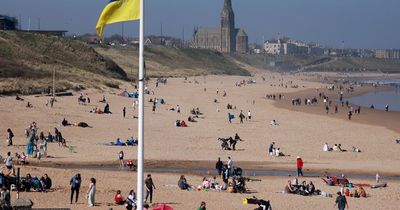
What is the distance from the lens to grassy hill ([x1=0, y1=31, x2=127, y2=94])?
5891 centimetres

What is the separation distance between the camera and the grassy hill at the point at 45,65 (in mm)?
58906

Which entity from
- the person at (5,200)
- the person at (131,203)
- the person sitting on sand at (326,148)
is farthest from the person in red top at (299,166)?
the person at (5,200)

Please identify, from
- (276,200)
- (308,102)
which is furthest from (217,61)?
(276,200)

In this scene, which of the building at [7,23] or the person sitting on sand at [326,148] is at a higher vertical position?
the building at [7,23]

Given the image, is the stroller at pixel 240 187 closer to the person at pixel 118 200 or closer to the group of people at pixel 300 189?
the group of people at pixel 300 189

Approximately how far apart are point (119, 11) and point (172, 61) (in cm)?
15026

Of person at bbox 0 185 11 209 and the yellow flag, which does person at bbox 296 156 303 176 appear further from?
the yellow flag

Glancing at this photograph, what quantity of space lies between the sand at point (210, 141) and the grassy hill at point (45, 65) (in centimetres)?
607

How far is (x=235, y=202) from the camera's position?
20250 millimetres

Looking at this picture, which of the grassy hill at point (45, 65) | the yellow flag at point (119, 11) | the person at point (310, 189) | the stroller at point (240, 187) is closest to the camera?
the yellow flag at point (119, 11)

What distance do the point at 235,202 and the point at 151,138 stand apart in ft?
53.0

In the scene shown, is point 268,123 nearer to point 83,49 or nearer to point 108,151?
point 108,151

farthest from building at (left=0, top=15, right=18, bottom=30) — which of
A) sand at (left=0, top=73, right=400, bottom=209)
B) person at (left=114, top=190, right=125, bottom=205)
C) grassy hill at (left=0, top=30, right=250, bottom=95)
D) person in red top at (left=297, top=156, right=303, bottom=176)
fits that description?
person at (left=114, top=190, right=125, bottom=205)

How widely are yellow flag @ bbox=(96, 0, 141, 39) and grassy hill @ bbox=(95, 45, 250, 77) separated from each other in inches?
3921
